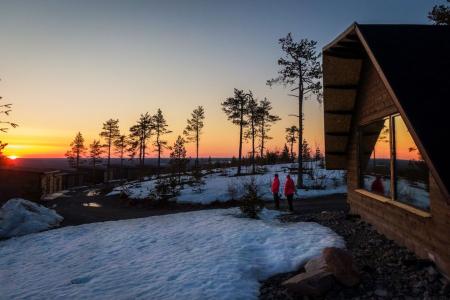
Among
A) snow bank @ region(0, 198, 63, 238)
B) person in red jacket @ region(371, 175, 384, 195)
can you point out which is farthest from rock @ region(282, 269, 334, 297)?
snow bank @ region(0, 198, 63, 238)

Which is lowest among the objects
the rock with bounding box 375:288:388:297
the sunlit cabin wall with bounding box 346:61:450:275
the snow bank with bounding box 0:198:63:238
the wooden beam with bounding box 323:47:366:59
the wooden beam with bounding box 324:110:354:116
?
the snow bank with bounding box 0:198:63:238

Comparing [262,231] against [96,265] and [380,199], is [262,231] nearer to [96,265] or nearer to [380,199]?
[380,199]

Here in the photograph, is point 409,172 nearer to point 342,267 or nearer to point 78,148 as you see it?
point 342,267

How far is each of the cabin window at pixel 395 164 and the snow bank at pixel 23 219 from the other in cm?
1555

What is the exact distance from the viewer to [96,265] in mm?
9633

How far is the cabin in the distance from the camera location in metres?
5.88

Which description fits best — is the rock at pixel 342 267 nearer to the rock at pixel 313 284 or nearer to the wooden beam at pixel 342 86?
the rock at pixel 313 284

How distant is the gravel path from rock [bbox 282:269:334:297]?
0.12 m

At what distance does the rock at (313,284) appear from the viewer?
6172 mm

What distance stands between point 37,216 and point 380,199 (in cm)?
1730

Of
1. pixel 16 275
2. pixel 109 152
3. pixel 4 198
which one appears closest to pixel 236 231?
pixel 16 275

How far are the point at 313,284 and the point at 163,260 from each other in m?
4.47

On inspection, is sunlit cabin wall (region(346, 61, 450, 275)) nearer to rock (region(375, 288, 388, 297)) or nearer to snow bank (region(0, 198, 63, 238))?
rock (region(375, 288, 388, 297))

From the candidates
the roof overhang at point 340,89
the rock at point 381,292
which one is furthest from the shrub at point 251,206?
the rock at point 381,292
